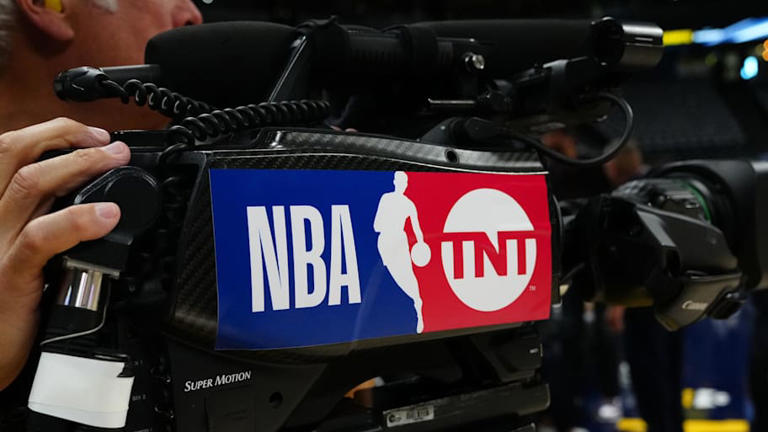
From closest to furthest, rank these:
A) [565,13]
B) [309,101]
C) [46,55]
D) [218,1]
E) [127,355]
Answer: [127,355] → [309,101] → [46,55] → [218,1] → [565,13]

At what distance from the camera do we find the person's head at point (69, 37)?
84cm

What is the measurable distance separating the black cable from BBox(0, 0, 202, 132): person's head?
495mm

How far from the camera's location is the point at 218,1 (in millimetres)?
1933

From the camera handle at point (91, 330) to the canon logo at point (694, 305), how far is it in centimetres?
66

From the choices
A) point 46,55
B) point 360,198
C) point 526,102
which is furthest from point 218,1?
point 360,198

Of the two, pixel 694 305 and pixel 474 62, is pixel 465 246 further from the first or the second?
pixel 694 305

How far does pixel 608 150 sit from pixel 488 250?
0.71 ft

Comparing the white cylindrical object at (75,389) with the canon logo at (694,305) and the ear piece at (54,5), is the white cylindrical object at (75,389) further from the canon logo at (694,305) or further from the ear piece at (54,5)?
the canon logo at (694,305)

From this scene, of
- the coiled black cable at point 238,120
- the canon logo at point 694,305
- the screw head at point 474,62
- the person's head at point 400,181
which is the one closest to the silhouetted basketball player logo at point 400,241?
the person's head at point 400,181

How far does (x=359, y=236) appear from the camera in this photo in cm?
63

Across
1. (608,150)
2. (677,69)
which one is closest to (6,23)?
(608,150)

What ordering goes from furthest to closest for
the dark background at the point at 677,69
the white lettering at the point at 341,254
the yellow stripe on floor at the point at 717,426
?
the yellow stripe on floor at the point at 717,426, the dark background at the point at 677,69, the white lettering at the point at 341,254

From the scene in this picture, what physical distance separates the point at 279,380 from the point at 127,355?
14 centimetres

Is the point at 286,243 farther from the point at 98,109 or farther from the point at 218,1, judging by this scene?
the point at 218,1
